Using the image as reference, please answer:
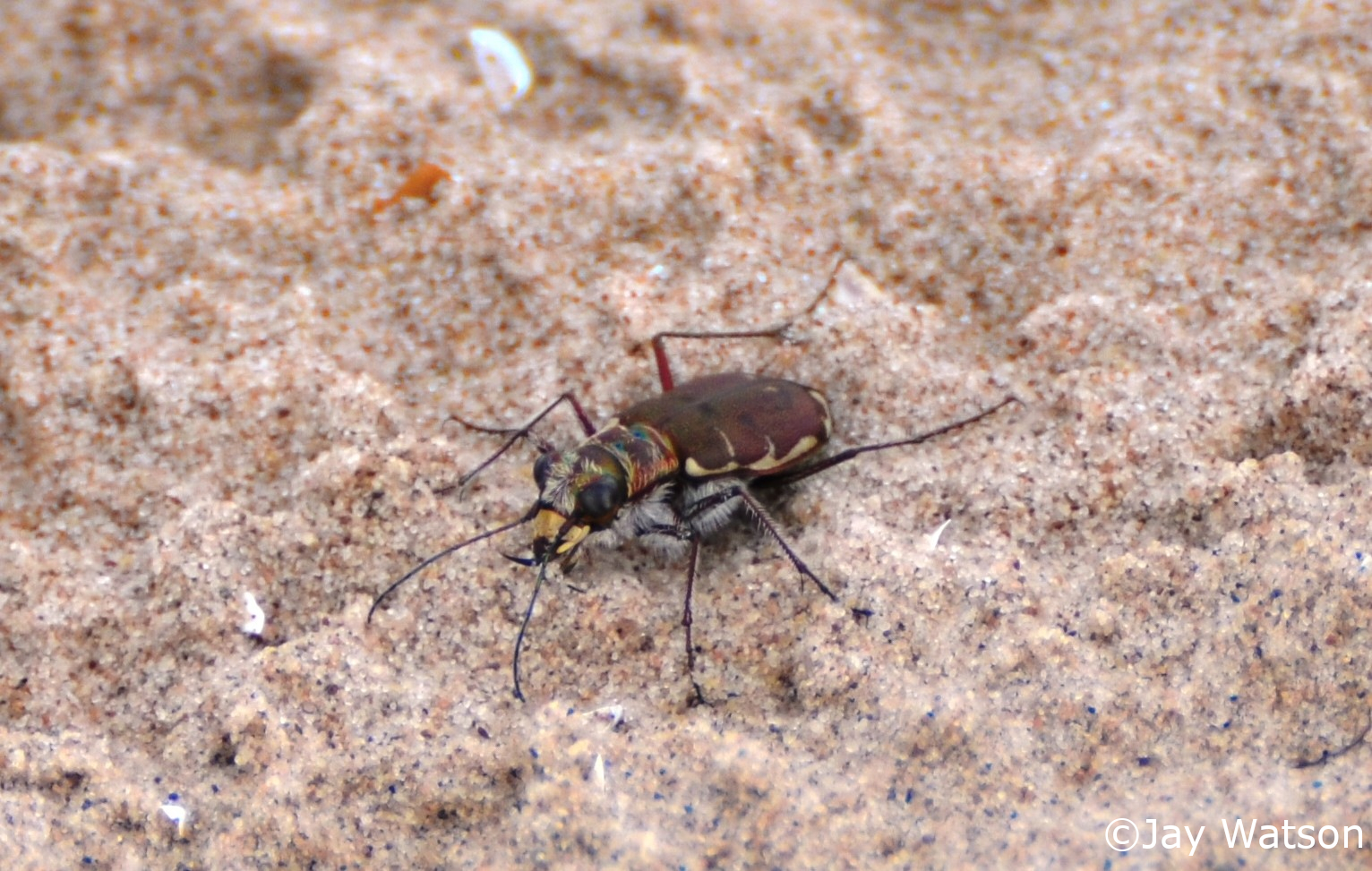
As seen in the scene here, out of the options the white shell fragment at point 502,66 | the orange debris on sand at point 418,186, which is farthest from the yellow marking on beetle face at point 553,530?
the white shell fragment at point 502,66

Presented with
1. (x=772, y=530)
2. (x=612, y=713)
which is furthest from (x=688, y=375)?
(x=612, y=713)

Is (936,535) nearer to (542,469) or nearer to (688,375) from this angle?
(688,375)

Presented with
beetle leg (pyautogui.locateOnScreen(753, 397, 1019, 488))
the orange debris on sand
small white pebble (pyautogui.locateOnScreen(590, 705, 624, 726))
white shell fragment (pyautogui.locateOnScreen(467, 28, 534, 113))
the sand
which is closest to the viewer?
the sand

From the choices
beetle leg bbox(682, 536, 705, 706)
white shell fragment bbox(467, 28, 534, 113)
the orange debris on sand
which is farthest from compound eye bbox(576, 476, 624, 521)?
white shell fragment bbox(467, 28, 534, 113)

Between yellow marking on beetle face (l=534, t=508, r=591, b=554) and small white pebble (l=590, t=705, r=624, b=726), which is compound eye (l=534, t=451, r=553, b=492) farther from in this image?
small white pebble (l=590, t=705, r=624, b=726)

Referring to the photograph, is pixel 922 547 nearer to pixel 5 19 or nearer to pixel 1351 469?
pixel 1351 469
